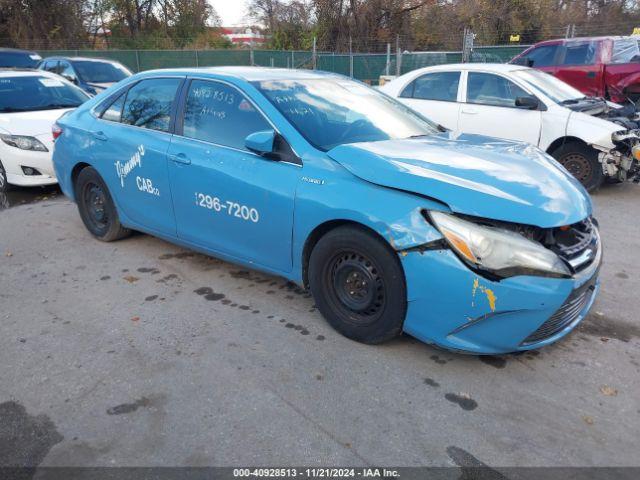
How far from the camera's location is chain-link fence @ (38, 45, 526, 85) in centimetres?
1827

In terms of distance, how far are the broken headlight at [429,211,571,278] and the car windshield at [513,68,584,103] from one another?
511 centimetres

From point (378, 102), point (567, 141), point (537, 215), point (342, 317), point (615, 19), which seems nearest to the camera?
point (537, 215)

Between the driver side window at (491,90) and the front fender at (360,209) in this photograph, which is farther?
the driver side window at (491,90)

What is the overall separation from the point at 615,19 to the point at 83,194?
Result: 105ft

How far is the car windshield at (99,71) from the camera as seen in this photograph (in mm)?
12711

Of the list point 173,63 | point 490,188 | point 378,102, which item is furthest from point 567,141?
point 173,63

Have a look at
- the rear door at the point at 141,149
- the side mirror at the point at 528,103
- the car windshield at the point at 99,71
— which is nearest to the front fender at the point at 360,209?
the rear door at the point at 141,149

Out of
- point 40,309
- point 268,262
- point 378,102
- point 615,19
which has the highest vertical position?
point 615,19

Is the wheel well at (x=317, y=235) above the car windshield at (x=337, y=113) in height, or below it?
below

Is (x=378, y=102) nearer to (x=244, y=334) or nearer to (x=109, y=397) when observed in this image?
(x=244, y=334)

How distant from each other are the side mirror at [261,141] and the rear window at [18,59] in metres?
12.4

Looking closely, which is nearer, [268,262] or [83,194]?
[268,262]

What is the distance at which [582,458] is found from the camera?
2.43 metres

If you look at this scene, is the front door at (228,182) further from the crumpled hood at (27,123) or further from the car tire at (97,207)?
the crumpled hood at (27,123)
